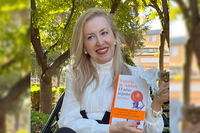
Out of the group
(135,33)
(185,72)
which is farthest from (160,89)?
(135,33)

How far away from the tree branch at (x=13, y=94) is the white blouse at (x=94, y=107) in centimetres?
118

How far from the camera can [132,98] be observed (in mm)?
1308

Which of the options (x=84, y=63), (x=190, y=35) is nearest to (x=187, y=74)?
(x=190, y=35)

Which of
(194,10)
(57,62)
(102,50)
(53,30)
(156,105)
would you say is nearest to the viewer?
(194,10)

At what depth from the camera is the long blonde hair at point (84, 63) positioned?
1737mm

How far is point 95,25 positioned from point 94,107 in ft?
2.21

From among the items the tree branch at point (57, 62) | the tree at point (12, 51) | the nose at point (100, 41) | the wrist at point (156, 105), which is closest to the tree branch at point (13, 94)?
the tree at point (12, 51)

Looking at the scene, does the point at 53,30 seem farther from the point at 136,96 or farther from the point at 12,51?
the point at 12,51

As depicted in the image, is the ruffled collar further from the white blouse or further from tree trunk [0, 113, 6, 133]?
tree trunk [0, 113, 6, 133]

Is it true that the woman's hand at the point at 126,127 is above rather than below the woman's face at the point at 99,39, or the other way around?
below

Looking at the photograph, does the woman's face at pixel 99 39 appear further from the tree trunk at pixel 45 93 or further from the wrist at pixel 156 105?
the tree trunk at pixel 45 93

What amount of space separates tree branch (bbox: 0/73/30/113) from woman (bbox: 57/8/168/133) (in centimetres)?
121

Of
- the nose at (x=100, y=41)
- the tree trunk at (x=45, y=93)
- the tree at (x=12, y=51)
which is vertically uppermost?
the nose at (x=100, y=41)

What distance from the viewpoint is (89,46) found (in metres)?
1.72
